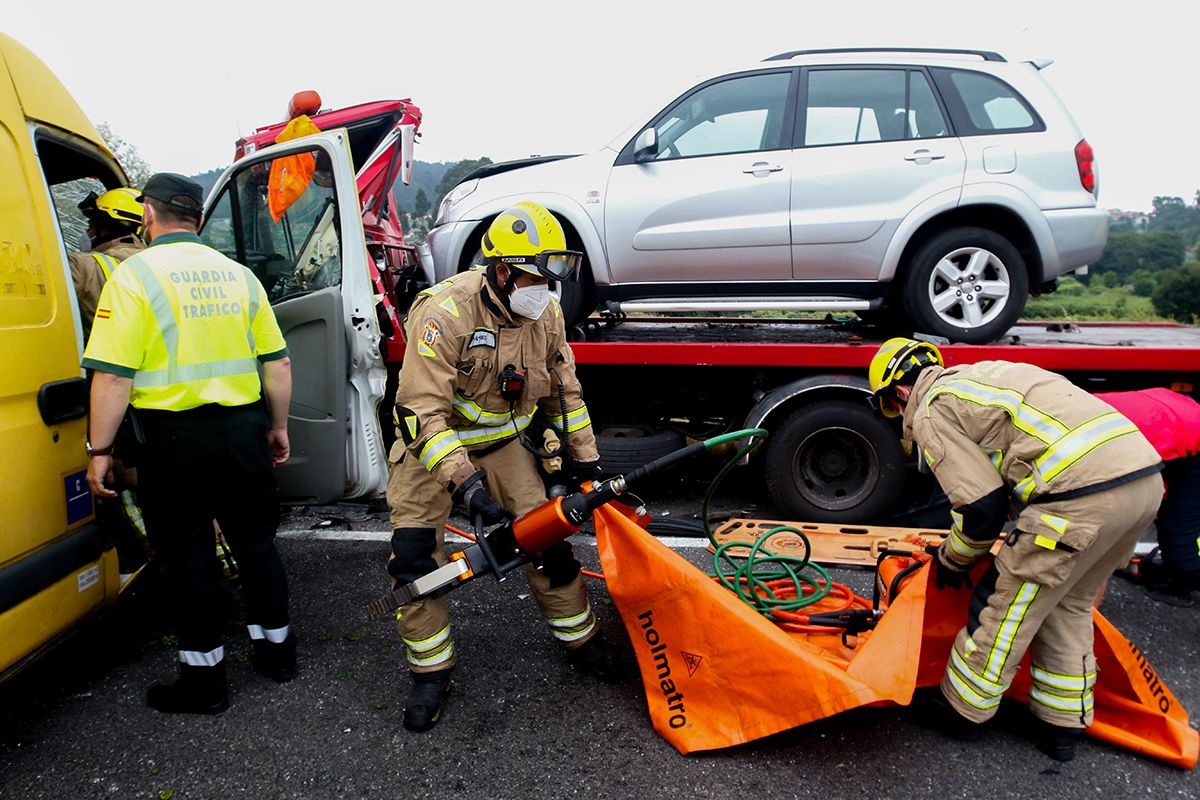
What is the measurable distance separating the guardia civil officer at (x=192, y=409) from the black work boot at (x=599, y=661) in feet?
3.82

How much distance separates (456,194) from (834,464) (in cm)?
294

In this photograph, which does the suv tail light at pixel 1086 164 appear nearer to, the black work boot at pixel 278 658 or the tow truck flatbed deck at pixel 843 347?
the tow truck flatbed deck at pixel 843 347

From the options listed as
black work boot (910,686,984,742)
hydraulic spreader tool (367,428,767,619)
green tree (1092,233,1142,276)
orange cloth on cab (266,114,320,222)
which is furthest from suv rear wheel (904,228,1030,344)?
green tree (1092,233,1142,276)

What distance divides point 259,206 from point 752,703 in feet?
11.9

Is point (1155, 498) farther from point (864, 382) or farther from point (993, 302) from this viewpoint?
point (993, 302)

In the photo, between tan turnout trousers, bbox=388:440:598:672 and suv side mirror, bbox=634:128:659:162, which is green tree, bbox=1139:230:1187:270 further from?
tan turnout trousers, bbox=388:440:598:672

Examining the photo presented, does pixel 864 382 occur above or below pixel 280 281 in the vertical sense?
below

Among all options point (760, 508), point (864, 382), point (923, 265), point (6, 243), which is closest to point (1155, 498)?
point (864, 382)

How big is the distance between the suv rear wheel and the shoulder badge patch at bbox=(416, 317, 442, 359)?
2938 mm

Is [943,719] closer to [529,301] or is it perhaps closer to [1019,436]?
[1019,436]

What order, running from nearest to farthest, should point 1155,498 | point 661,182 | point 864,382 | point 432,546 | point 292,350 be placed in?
point 1155,498, point 432,546, point 292,350, point 864,382, point 661,182

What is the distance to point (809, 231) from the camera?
4430 mm

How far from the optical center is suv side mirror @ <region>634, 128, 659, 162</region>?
457 centimetres

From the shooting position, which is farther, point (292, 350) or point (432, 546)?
point (292, 350)
